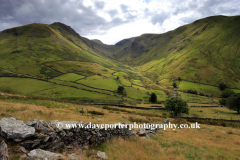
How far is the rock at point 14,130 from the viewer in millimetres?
6654

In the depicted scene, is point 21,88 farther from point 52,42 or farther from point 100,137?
point 52,42

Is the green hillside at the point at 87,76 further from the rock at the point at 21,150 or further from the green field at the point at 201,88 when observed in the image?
the rock at the point at 21,150

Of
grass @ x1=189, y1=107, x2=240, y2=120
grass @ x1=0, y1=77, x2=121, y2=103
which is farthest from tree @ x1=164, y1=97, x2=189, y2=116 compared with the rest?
grass @ x1=0, y1=77, x2=121, y2=103

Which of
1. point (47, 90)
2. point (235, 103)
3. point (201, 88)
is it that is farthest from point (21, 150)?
point (201, 88)

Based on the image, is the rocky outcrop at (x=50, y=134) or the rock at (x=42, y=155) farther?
the rocky outcrop at (x=50, y=134)

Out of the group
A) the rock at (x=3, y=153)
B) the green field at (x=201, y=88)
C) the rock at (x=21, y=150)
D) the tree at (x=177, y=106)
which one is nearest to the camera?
the rock at (x=3, y=153)

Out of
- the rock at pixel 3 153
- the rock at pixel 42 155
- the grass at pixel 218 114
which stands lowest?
the grass at pixel 218 114

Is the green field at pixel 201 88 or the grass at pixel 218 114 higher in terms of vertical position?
the green field at pixel 201 88

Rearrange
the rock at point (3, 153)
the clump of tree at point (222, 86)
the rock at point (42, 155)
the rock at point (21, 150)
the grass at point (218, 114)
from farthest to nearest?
the clump of tree at point (222, 86), the grass at point (218, 114), the rock at point (21, 150), the rock at point (42, 155), the rock at point (3, 153)

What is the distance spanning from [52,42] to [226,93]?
264 metres

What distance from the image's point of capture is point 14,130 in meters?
6.90

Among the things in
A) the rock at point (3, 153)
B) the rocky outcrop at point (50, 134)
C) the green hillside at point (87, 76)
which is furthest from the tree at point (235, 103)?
the rock at point (3, 153)

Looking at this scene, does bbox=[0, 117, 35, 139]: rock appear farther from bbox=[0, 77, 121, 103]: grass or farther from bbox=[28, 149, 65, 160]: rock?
bbox=[0, 77, 121, 103]: grass

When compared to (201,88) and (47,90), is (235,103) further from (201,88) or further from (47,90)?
(47,90)
